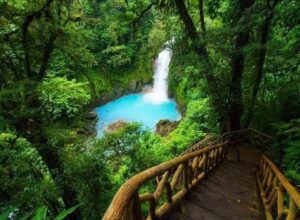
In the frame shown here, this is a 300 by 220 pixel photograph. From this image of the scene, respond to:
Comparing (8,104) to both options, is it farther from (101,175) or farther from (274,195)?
(274,195)

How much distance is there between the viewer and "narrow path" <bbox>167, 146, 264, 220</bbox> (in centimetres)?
Result: 427

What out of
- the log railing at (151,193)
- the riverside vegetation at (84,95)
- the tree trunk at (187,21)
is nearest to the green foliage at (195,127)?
the riverside vegetation at (84,95)

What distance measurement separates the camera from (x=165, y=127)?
2345 cm

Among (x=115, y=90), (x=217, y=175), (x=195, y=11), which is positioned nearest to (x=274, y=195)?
(x=217, y=175)

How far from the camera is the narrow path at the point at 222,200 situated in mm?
4273

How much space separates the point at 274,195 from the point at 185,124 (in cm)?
1432

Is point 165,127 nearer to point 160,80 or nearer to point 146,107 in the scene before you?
point 146,107

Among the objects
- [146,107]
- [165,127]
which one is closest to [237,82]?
[165,127]

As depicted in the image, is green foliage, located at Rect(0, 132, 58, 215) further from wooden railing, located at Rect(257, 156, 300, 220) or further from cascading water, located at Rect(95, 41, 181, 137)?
cascading water, located at Rect(95, 41, 181, 137)

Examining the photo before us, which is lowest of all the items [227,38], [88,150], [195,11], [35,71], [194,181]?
[88,150]

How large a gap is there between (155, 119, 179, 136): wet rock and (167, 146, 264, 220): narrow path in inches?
594

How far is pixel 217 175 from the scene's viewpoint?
7203mm

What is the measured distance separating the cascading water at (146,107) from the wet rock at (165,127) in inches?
31.1

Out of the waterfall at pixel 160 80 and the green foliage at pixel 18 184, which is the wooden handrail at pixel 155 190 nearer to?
the green foliage at pixel 18 184
